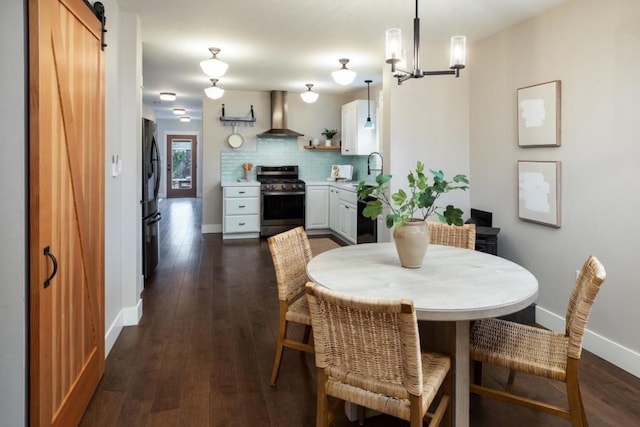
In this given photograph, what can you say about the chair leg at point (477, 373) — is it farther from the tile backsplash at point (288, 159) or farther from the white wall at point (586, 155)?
the tile backsplash at point (288, 159)

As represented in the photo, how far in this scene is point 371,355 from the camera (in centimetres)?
144

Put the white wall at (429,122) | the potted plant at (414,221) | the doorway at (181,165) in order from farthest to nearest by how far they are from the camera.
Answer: the doorway at (181,165) < the white wall at (429,122) < the potted plant at (414,221)

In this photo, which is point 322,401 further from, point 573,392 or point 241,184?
point 241,184

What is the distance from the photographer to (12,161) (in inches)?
56.5

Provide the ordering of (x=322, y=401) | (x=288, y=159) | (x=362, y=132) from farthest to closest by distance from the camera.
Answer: (x=288, y=159) → (x=362, y=132) → (x=322, y=401)

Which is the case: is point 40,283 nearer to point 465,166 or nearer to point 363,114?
point 465,166

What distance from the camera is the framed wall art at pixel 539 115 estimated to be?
3055mm

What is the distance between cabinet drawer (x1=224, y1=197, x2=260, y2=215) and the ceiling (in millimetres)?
2047

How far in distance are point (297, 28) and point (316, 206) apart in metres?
3.76

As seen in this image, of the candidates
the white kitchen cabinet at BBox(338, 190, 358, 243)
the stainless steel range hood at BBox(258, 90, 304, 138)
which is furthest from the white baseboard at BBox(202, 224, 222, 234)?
the white kitchen cabinet at BBox(338, 190, 358, 243)

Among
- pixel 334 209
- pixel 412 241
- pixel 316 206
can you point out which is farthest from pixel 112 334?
pixel 316 206

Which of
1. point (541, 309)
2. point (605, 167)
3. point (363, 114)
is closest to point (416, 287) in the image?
point (605, 167)

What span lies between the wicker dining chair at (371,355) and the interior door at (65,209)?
39.9 inches

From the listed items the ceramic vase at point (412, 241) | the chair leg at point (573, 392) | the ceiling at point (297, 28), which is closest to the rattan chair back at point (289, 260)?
the ceramic vase at point (412, 241)
